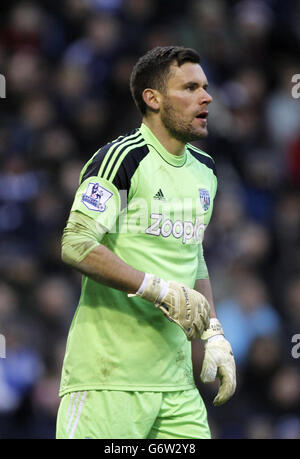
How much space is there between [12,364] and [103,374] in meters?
3.47

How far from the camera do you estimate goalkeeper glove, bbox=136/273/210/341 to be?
4172mm

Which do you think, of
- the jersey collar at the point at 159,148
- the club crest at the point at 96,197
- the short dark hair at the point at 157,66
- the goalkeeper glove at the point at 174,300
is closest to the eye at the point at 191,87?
the short dark hair at the point at 157,66

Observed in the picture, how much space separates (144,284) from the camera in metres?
4.17

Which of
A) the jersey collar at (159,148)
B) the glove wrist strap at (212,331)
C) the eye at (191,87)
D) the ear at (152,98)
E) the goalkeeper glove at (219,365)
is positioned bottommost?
the goalkeeper glove at (219,365)

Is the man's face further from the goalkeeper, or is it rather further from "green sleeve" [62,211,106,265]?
"green sleeve" [62,211,106,265]

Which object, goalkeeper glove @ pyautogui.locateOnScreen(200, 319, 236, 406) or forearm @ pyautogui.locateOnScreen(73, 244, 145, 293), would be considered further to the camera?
goalkeeper glove @ pyautogui.locateOnScreen(200, 319, 236, 406)

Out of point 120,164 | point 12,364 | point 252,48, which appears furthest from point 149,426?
point 252,48

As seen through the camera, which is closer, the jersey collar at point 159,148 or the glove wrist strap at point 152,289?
the glove wrist strap at point 152,289

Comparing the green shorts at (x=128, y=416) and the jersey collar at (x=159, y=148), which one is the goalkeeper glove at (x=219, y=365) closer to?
the green shorts at (x=128, y=416)

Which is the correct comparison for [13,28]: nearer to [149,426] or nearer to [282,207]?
[282,207]

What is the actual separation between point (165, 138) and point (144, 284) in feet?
2.90

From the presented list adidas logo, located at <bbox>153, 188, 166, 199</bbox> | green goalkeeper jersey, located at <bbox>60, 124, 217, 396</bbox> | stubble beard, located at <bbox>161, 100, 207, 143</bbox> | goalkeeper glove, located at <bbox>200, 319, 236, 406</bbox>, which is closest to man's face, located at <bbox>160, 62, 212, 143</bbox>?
stubble beard, located at <bbox>161, 100, 207, 143</bbox>

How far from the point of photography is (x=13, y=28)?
987cm

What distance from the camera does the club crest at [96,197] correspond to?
4.20m
